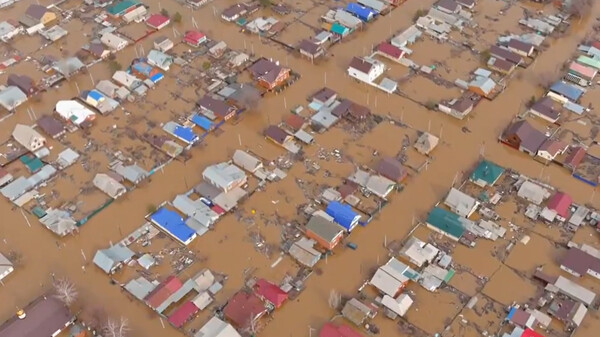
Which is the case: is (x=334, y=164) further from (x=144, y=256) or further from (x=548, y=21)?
(x=548, y=21)

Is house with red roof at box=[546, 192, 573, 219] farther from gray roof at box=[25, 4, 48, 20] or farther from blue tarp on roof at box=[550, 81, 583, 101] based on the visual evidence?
gray roof at box=[25, 4, 48, 20]

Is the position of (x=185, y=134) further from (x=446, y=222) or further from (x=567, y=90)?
(x=567, y=90)

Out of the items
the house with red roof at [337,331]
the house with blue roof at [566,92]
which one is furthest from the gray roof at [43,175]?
the house with blue roof at [566,92]

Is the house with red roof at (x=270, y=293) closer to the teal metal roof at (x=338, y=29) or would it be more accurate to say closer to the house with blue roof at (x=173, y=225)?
the house with blue roof at (x=173, y=225)

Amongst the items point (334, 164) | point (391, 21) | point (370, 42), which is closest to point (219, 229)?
point (334, 164)

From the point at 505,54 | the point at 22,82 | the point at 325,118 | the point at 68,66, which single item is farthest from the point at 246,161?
the point at 505,54

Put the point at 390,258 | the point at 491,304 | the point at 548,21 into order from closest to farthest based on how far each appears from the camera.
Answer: the point at 491,304 < the point at 390,258 < the point at 548,21

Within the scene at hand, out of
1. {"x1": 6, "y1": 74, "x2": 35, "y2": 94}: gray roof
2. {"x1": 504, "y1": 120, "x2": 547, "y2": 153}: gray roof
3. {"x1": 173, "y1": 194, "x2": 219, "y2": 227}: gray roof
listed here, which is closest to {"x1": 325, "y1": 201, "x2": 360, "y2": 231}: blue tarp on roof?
{"x1": 173, "y1": 194, "x2": 219, "y2": 227}: gray roof

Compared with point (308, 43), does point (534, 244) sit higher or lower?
lower
